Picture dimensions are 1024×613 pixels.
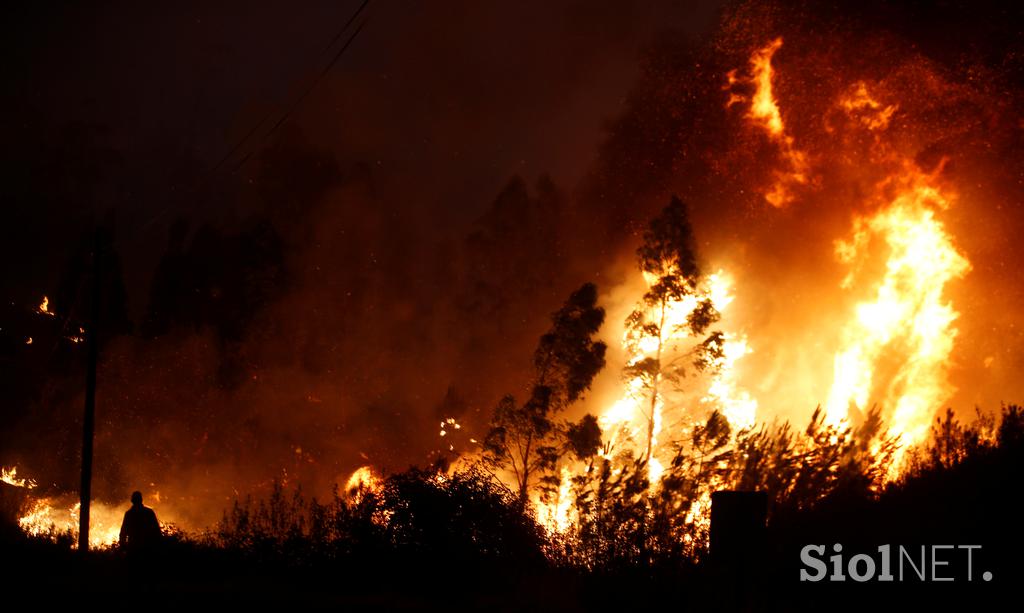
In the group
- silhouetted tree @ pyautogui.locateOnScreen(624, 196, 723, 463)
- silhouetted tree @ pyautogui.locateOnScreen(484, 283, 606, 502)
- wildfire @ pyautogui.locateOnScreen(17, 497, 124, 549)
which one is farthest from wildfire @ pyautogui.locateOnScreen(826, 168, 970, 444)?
wildfire @ pyautogui.locateOnScreen(17, 497, 124, 549)

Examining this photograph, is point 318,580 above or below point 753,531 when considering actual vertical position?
below

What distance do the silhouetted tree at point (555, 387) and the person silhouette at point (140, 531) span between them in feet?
50.9

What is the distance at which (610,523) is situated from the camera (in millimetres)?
10148

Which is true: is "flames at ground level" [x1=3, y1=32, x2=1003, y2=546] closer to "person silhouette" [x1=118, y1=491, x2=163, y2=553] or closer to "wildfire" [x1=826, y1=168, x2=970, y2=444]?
"wildfire" [x1=826, y1=168, x2=970, y2=444]

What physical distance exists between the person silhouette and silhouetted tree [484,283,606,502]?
50.9 ft

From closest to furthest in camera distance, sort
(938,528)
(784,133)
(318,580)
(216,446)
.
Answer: (938,528)
(318,580)
(784,133)
(216,446)

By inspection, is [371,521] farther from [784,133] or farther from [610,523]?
[784,133]

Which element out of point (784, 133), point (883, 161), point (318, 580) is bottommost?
point (318, 580)

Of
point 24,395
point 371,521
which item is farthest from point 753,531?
point 24,395

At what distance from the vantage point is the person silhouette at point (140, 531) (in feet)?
37.8

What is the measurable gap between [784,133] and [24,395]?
178 ft

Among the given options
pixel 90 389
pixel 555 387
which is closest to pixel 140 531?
pixel 90 389

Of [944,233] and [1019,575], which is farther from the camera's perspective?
[944,233]

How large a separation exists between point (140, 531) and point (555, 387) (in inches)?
712
